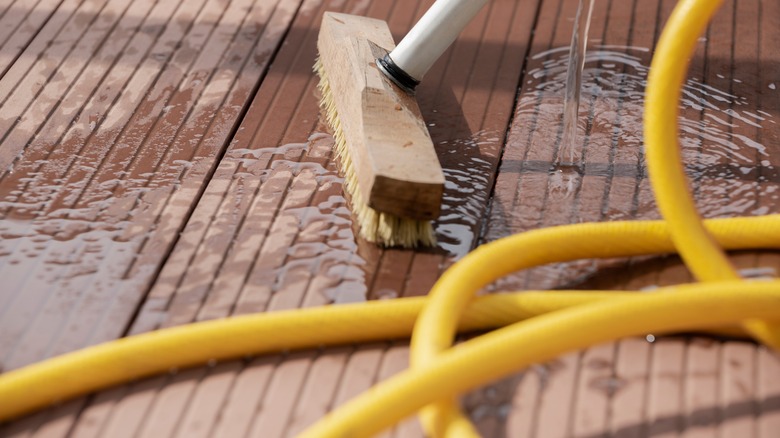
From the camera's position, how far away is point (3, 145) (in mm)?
1753

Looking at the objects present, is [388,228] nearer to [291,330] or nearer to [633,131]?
[291,330]

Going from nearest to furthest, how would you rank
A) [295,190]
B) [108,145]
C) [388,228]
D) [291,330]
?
[291,330]
[388,228]
[295,190]
[108,145]

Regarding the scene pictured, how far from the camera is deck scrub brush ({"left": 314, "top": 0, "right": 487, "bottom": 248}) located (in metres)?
1.44

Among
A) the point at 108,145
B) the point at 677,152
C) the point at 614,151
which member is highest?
the point at 677,152

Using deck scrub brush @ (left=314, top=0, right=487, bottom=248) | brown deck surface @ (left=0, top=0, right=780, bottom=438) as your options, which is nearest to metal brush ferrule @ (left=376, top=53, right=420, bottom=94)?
deck scrub brush @ (left=314, top=0, right=487, bottom=248)

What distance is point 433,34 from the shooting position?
1682 millimetres

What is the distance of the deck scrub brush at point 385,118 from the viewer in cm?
144

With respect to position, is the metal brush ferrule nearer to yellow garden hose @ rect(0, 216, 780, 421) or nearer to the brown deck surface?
the brown deck surface

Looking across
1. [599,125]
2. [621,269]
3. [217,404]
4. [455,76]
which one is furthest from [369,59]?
[217,404]

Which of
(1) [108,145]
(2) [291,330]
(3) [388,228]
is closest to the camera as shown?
(2) [291,330]

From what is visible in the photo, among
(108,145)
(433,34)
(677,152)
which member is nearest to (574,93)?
(433,34)

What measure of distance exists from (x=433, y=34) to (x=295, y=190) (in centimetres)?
37

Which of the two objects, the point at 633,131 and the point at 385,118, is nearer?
the point at 385,118

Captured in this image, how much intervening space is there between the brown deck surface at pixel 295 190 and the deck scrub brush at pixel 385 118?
0.14 ft
